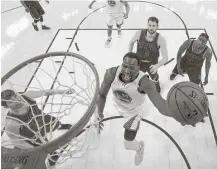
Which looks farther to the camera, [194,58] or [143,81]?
[194,58]

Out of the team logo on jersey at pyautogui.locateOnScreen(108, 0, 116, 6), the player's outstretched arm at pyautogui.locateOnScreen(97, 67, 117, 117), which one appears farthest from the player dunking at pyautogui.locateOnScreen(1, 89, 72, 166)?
the team logo on jersey at pyautogui.locateOnScreen(108, 0, 116, 6)

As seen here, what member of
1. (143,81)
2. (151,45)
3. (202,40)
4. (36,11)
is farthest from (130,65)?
(36,11)

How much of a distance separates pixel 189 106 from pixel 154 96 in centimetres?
37

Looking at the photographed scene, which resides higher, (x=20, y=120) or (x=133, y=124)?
(x=20, y=120)

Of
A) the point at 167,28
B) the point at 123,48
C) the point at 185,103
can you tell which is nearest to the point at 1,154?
the point at 185,103

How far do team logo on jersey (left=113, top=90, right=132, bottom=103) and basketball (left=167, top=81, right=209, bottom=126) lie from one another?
1.67 ft

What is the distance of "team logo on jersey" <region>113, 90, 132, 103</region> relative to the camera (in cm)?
291

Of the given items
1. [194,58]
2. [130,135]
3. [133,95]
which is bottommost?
[130,135]

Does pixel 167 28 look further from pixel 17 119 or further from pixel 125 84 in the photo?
pixel 17 119

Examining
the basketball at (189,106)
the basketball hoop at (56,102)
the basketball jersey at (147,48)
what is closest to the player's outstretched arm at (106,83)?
the basketball hoop at (56,102)

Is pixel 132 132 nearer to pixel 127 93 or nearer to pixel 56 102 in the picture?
pixel 127 93

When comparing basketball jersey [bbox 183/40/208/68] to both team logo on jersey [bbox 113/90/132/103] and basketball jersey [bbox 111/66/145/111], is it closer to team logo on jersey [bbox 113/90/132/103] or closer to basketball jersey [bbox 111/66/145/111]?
basketball jersey [bbox 111/66/145/111]

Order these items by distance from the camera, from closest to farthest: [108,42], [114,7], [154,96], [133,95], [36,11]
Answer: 1. [154,96]
2. [133,95]
3. [114,7]
4. [108,42]
5. [36,11]

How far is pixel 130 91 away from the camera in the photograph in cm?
285
